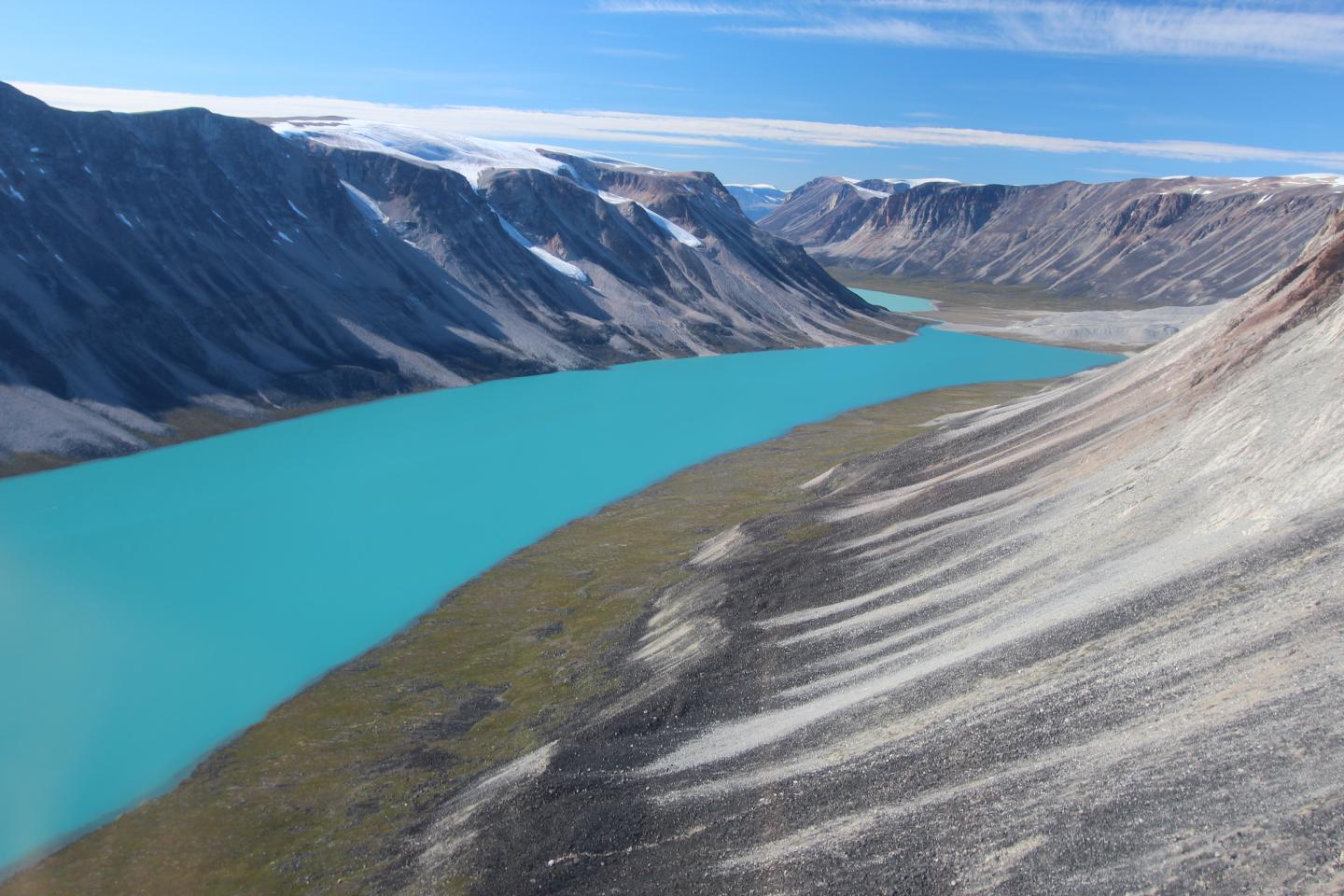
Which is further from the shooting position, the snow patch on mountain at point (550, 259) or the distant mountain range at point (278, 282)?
the snow patch on mountain at point (550, 259)

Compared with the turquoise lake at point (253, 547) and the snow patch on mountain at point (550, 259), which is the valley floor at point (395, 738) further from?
the snow patch on mountain at point (550, 259)

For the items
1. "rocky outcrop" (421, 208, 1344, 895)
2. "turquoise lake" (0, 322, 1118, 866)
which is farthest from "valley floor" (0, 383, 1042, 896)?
"rocky outcrop" (421, 208, 1344, 895)

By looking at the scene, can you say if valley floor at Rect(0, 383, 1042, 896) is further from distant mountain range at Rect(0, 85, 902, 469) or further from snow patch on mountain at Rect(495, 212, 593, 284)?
snow patch on mountain at Rect(495, 212, 593, 284)

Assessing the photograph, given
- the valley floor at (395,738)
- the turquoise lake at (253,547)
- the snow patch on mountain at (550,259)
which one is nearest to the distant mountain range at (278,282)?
the snow patch on mountain at (550,259)

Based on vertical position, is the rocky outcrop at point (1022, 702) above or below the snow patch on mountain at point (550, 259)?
below

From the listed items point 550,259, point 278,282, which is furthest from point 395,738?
point 550,259

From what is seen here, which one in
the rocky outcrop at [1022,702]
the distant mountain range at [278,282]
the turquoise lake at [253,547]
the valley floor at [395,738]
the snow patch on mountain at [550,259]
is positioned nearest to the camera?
the rocky outcrop at [1022,702]
